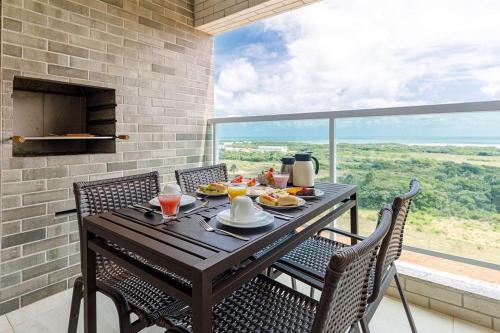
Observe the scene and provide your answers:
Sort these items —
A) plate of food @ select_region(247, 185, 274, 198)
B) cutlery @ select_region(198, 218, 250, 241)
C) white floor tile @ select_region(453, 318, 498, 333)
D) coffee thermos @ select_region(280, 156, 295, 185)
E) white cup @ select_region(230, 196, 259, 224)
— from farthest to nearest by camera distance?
coffee thermos @ select_region(280, 156, 295, 185)
white floor tile @ select_region(453, 318, 498, 333)
plate of food @ select_region(247, 185, 274, 198)
white cup @ select_region(230, 196, 259, 224)
cutlery @ select_region(198, 218, 250, 241)

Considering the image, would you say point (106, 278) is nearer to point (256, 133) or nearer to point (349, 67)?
point (256, 133)

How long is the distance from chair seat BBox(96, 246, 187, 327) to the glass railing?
4.97 ft

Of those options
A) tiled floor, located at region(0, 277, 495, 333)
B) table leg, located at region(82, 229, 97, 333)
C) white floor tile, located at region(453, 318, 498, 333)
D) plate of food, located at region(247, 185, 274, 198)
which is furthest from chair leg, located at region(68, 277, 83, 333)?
A: white floor tile, located at region(453, 318, 498, 333)

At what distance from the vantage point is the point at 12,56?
1889 millimetres

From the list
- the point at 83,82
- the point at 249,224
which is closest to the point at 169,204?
the point at 249,224

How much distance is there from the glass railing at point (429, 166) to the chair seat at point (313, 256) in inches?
22.6

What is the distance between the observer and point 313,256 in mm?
1565

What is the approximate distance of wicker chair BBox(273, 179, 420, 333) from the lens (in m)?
1.14

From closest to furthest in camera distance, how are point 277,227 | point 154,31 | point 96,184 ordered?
point 277,227 < point 96,184 < point 154,31

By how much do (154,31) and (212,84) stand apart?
88cm

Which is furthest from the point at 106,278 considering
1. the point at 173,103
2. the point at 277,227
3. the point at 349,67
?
the point at 349,67

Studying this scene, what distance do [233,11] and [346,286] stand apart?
9.44 ft

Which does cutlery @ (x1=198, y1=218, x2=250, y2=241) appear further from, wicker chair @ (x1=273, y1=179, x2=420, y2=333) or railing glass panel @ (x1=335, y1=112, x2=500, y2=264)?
railing glass panel @ (x1=335, y1=112, x2=500, y2=264)

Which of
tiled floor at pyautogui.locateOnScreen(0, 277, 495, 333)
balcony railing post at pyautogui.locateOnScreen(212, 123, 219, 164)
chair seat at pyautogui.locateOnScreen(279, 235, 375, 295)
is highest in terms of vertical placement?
balcony railing post at pyautogui.locateOnScreen(212, 123, 219, 164)
